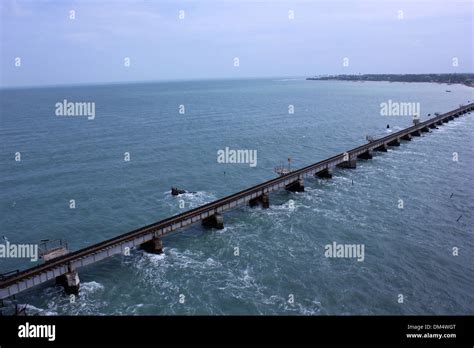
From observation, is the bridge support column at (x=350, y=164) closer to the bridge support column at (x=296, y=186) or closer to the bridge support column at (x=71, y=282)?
the bridge support column at (x=296, y=186)

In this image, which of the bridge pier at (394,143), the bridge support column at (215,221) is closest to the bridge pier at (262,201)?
the bridge support column at (215,221)

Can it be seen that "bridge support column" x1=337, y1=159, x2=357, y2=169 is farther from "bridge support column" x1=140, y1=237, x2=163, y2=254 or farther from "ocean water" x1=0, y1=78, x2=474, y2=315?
"bridge support column" x1=140, y1=237, x2=163, y2=254

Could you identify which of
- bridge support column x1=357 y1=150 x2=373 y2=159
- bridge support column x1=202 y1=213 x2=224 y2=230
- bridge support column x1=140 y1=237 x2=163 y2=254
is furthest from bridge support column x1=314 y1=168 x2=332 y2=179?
bridge support column x1=140 y1=237 x2=163 y2=254

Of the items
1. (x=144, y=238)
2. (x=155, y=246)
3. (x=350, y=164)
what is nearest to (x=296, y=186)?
(x=350, y=164)

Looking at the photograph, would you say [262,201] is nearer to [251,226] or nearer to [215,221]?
[251,226]

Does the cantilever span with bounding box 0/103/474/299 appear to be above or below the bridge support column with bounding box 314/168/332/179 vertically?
below

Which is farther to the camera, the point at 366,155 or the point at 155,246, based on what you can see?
the point at 366,155

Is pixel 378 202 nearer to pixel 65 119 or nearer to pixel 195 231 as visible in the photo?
pixel 195 231
